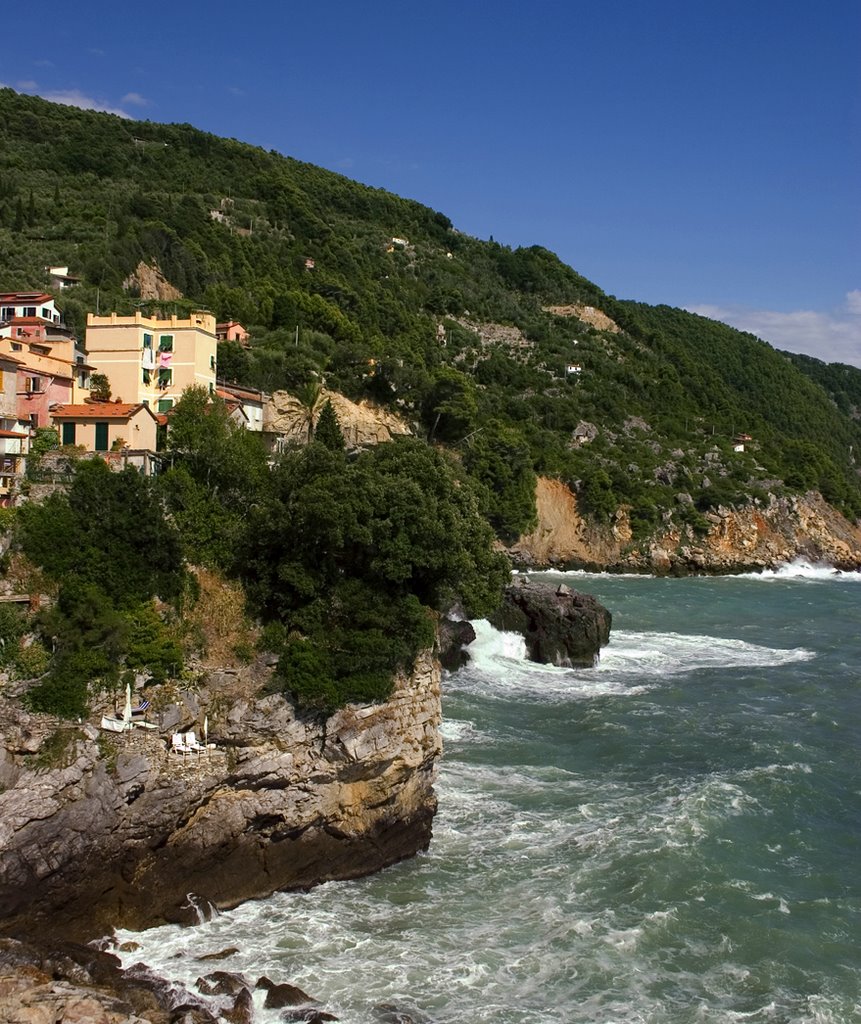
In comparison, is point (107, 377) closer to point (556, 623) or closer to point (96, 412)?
point (96, 412)

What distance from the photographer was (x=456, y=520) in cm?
2291

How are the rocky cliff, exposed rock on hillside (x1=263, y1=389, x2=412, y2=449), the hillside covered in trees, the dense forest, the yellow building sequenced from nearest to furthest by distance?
the dense forest → the yellow building → exposed rock on hillside (x1=263, y1=389, x2=412, y2=449) → the hillside covered in trees → the rocky cliff

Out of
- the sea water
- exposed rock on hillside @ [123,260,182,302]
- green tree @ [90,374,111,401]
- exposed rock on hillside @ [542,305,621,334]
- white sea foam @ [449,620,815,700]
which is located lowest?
the sea water

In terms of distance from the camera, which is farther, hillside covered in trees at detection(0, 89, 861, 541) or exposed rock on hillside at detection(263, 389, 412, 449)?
hillside covered in trees at detection(0, 89, 861, 541)

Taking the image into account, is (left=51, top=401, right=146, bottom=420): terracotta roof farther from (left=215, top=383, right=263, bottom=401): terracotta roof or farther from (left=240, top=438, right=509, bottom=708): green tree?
(left=215, top=383, right=263, bottom=401): terracotta roof

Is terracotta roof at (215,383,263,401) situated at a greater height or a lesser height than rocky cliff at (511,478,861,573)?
greater

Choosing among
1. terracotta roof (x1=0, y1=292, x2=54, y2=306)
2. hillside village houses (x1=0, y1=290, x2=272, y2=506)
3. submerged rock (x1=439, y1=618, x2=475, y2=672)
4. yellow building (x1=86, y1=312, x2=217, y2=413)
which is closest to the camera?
hillside village houses (x1=0, y1=290, x2=272, y2=506)

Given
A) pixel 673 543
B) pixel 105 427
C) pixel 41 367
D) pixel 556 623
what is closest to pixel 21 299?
pixel 41 367

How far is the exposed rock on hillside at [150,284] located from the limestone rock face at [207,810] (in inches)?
1723

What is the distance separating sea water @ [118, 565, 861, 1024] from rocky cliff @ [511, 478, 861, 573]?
35105 mm

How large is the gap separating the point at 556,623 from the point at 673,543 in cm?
3530

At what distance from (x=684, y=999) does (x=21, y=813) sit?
11.2 m

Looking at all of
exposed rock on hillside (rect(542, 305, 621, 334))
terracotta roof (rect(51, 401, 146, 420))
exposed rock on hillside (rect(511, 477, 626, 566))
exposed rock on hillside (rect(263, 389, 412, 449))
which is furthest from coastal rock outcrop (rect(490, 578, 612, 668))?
exposed rock on hillside (rect(542, 305, 621, 334))

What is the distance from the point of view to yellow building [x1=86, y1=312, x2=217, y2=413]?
29.9 metres
